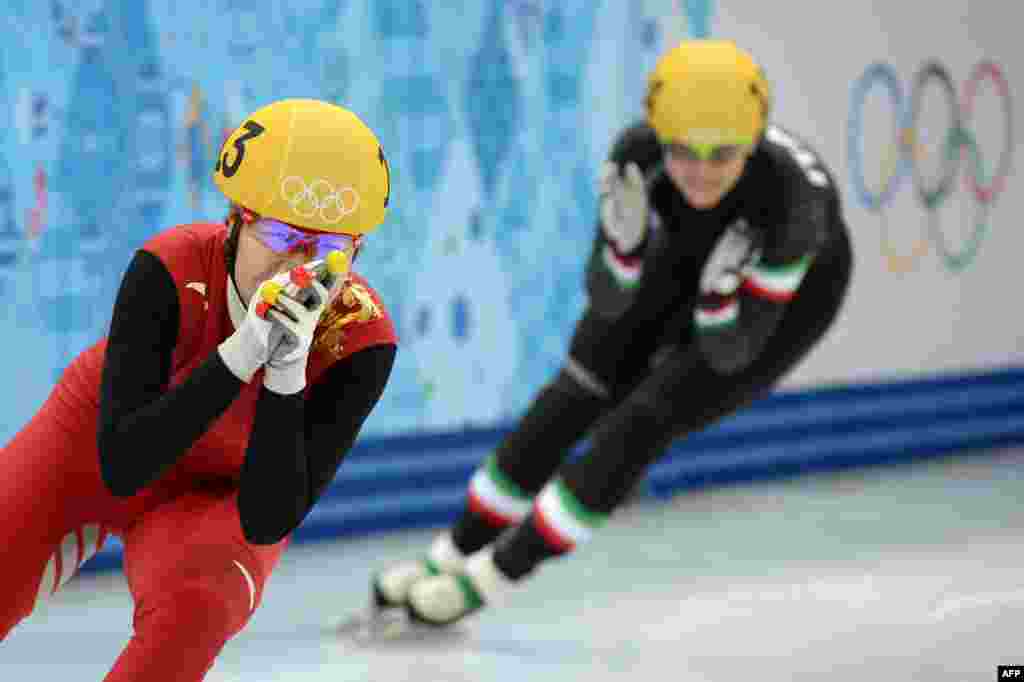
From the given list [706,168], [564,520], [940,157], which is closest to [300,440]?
[564,520]

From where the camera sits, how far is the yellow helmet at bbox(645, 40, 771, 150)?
407 centimetres

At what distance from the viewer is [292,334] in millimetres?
2449

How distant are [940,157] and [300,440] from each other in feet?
17.1

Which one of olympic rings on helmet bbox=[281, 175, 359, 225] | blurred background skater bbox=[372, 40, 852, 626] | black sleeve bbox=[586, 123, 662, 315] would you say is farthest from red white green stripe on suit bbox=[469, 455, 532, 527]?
olympic rings on helmet bbox=[281, 175, 359, 225]

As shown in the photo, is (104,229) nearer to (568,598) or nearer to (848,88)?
(568,598)

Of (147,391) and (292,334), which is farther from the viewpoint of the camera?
(147,391)

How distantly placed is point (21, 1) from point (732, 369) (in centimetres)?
241

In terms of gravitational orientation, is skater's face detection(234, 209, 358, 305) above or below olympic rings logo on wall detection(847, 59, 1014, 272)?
above

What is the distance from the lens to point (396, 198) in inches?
226

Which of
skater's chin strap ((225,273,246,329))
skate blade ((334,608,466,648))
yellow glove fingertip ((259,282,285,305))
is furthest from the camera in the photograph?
skate blade ((334,608,466,648))

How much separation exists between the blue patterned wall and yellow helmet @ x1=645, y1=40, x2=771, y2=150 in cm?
172

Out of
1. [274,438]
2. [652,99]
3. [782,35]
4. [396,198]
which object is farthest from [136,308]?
[782,35]

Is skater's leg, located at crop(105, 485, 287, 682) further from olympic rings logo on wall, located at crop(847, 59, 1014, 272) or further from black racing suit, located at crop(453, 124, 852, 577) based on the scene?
olympic rings logo on wall, located at crop(847, 59, 1014, 272)

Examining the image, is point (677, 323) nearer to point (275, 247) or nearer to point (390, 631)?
point (390, 631)
